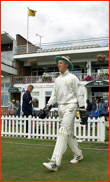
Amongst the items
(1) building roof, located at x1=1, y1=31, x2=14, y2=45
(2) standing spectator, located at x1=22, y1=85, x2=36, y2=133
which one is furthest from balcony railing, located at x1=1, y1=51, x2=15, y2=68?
(2) standing spectator, located at x1=22, y1=85, x2=36, y2=133

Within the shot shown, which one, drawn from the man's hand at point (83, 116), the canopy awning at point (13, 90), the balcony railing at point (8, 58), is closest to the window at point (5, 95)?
the canopy awning at point (13, 90)

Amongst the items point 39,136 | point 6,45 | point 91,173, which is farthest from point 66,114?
point 6,45

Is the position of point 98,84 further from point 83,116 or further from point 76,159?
point 83,116

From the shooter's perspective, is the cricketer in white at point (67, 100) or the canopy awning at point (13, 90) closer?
the cricketer in white at point (67, 100)

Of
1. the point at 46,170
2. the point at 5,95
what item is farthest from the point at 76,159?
the point at 5,95

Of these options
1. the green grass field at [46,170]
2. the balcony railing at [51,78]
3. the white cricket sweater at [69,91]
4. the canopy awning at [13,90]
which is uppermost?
the balcony railing at [51,78]

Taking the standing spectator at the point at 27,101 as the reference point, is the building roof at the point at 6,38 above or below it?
above

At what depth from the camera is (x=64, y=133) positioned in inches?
147

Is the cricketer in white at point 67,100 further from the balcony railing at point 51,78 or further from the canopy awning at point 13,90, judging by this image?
the canopy awning at point 13,90

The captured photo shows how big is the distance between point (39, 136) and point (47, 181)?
5341 mm

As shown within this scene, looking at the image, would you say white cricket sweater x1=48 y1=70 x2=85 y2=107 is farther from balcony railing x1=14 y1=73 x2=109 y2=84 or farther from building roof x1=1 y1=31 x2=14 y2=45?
building roof x1=1 y1=31 x2=14 y2=45

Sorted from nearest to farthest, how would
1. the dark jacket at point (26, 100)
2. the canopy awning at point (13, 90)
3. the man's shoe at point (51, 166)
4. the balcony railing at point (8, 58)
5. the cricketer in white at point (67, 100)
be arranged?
the man's shoe at point (51, 166), the cricketer in white at point (67, 100), the dark jacket at point (26, 100), the canopy awning at point (13, 90), the balcony railing at point (8, 58)

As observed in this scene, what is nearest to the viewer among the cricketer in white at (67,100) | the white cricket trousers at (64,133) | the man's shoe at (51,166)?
the man's shoe at (51,166)

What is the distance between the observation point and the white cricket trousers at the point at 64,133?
359 centimetres
